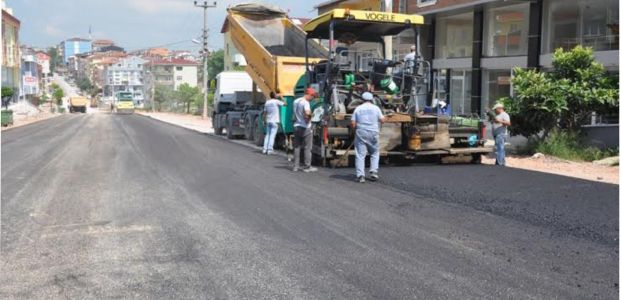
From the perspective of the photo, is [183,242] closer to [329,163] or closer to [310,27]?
[329,163]

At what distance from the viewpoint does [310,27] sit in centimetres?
1401

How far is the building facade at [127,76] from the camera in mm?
141462

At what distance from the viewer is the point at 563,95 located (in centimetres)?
1480

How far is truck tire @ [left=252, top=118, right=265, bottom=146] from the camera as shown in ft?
59.9

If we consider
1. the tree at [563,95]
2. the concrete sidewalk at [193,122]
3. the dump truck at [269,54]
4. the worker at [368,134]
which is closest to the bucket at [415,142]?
the worker at [368,134]

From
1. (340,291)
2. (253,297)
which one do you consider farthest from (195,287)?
(340,291)

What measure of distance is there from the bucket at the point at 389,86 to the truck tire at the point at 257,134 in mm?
5440

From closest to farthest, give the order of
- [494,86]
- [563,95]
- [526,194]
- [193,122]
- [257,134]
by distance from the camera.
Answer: [526,194] < [563,95] < [257,134] < [494,86] < [193,122]

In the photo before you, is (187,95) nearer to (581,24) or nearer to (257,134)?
(257,134)

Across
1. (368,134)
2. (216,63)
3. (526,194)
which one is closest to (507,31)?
(368,134)

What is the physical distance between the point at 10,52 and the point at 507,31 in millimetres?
54133

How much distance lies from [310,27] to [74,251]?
8.98 metres

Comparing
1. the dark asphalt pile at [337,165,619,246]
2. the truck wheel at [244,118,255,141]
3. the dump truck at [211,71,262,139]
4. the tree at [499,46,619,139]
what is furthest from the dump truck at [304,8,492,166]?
the dump truck at [211,71,262,139]

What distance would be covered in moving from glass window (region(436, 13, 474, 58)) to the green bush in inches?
427
